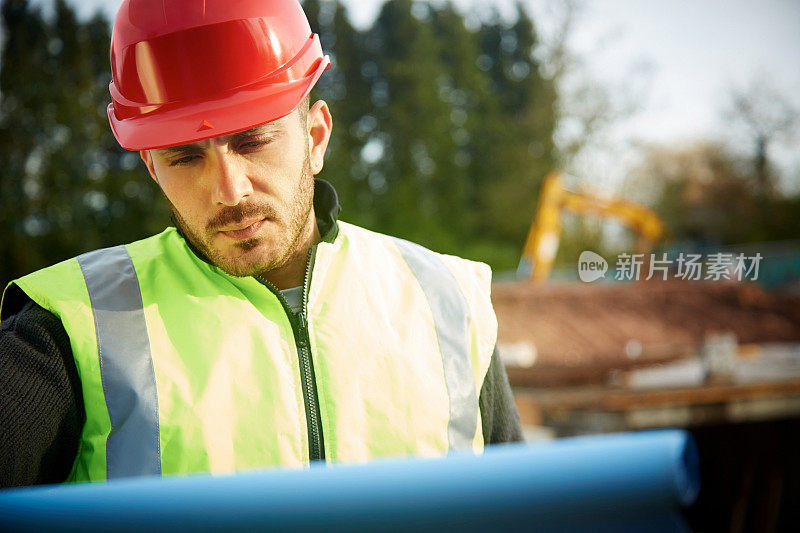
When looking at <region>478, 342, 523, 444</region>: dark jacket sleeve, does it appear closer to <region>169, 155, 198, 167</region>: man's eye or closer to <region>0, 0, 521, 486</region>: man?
<region>0, 0, 521, 486</region>: man

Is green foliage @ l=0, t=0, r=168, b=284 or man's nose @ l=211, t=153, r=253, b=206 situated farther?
green foliage @ l=0, t=0, r=168, b=284

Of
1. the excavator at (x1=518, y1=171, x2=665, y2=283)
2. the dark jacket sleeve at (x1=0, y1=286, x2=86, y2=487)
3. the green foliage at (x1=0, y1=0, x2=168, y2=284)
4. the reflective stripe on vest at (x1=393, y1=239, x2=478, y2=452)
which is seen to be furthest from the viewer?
the excavator at (x1=518, y1=171, x2=665, y2=283)

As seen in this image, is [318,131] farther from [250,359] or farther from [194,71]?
[250,359]

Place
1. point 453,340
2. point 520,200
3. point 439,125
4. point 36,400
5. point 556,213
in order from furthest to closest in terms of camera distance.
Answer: point 520,200 → point 439,125 → point 556,213 → point 453,340 → point 36,400

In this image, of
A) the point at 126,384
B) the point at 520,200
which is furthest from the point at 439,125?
the point at 126,384

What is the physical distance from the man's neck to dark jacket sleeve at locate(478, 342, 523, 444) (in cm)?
38

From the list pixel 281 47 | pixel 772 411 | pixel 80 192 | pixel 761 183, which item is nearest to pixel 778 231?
pixel 761 183

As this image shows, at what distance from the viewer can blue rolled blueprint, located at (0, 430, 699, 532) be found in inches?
15.0

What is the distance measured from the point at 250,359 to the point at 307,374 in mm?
90

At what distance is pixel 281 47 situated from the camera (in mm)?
A: 1083

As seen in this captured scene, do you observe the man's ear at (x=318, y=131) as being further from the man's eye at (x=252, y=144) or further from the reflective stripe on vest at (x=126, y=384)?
the reflective stripe on vest at (x=126, y=384)

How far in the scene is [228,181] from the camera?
3.35 feet

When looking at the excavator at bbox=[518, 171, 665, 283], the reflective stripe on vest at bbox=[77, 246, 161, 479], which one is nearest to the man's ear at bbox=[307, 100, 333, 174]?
the reflective stripe on vest at bbox=[77, 246, 161, 479]

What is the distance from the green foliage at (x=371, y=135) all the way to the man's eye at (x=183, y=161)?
41.0 inches
